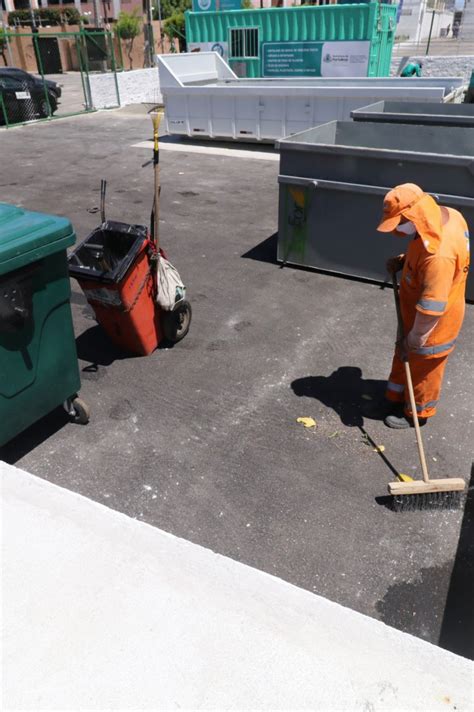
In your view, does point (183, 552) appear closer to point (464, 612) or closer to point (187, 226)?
point (464, 612)

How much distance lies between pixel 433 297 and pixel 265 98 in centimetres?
1069

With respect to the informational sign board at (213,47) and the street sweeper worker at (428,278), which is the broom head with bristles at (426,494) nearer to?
the street sweeper worker at (428,278)

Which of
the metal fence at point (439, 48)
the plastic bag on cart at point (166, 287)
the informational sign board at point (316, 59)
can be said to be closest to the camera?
the plastic bag on cart at point (166, 287)

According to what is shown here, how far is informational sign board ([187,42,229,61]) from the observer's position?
17.0 meters

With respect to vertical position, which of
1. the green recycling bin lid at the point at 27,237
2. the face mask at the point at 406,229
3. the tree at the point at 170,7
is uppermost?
the tree at the point at 170,7

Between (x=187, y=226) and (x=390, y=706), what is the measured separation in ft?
23.8

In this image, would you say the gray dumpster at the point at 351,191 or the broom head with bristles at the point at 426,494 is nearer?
the broom head with bristles at the point at 426,494

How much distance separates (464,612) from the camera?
2766 mm

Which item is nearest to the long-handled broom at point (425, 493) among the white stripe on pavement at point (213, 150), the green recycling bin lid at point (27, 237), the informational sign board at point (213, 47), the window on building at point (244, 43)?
the green recycling bin lid at point (27, 237)

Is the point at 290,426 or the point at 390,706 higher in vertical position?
the point at 390,706

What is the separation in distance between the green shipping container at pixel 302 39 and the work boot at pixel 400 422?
14.2m

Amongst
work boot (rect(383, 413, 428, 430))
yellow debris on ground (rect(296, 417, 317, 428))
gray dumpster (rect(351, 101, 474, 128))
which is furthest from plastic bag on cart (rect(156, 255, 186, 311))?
gray dumpster (rect(351, 101, 474, 128))

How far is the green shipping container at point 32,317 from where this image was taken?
9.98ft

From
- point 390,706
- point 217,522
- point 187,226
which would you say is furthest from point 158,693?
point 187,226
